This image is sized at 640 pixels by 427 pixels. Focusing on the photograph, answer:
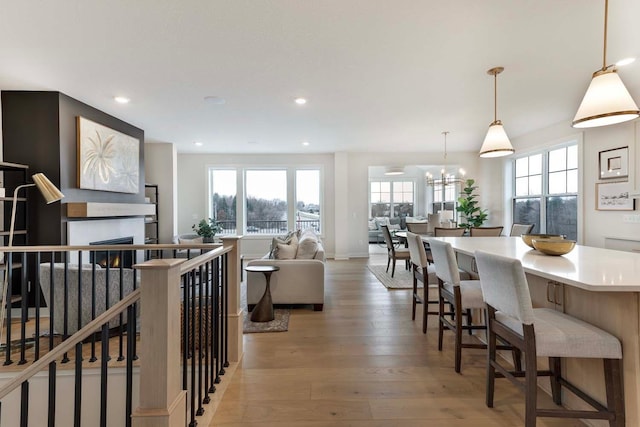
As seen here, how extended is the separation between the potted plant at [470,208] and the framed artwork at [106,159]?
641 cm

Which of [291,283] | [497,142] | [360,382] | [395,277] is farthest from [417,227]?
[360,382]

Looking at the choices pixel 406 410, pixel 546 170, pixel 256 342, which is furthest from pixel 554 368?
pixel 546 170

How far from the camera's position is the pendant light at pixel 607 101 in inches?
73.9

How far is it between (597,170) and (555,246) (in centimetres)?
356

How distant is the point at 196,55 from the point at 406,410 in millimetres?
3212

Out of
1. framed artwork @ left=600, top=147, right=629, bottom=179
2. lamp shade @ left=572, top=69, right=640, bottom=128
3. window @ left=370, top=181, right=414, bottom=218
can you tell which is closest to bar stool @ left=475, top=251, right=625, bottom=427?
lamp shade @ left=572, top=69, right=640, bottom=128

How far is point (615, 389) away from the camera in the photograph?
140 cm

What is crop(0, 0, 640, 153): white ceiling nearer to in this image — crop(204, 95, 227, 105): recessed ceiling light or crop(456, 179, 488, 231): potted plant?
crop(204, 95, 227, 105): recessed ceiling light

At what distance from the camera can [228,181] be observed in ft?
23.9

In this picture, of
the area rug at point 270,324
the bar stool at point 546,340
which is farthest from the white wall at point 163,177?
the bar stool at point 546,340

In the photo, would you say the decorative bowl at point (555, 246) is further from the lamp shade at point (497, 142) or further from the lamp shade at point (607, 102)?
the lamp shade at point (497, 142)

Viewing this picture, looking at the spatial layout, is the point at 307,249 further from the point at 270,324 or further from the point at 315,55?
the point at 315,55

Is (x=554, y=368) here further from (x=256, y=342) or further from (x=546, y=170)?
(x=546, y=170)

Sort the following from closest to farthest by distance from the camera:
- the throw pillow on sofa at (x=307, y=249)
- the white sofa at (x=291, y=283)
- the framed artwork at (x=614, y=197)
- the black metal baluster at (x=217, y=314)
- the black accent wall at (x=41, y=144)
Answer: the black metal baluster at (x=217, y=314) → the black accent wall at (x=41, y=144) → the white sofa at (x=291, y=283) → the throw pillow on sofa at (x=307, y=249) → the framed artwork at (x=614, y=197)
